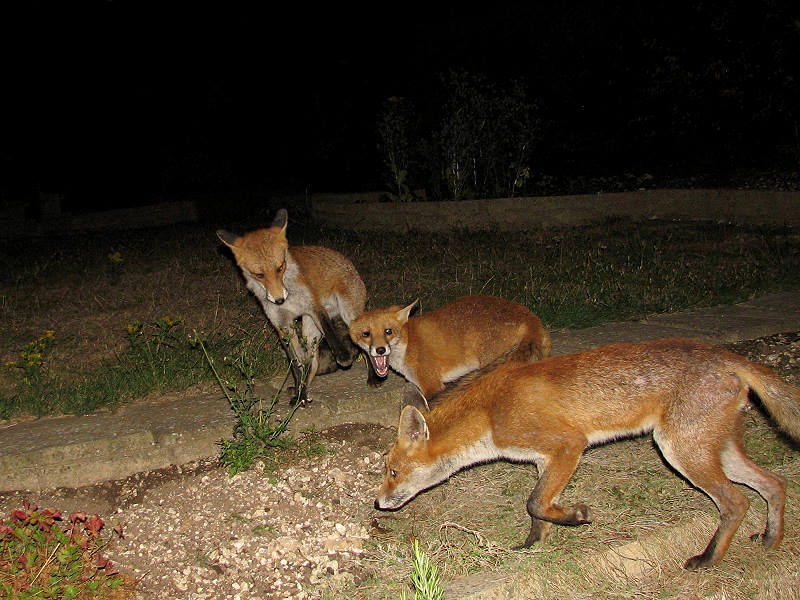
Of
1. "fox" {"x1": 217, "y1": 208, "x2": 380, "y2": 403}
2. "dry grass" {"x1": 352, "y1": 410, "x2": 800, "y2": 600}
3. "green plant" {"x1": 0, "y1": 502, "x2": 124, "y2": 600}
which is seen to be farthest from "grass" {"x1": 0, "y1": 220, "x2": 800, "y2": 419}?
"dry grass" {"x1": 352, "y1": 410, "x2": 800, "y2": 600}

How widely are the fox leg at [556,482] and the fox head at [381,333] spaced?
1878 mm

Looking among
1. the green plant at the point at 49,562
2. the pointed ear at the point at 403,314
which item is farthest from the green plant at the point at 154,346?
the green plant at the point at 49,562

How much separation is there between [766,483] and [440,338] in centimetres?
243

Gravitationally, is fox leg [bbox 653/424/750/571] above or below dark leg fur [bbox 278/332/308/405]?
above

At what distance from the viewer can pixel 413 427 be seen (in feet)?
12.0

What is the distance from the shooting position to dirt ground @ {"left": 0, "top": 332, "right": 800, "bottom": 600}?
3.23 meters

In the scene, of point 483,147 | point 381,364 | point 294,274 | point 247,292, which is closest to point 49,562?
point 381,364

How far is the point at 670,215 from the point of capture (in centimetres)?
1184

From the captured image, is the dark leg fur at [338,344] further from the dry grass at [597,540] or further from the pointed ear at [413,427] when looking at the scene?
the pointed ear at [413,427]

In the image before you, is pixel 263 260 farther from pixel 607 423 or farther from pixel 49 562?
pixel 607 423

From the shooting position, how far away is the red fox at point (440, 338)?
4.99 meters

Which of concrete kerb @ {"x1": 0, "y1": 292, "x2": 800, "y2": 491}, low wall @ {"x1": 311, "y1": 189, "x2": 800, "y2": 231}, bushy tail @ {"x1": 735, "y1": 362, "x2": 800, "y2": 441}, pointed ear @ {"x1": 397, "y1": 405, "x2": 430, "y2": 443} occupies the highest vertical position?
bushy tail @ {"x1": 735, "y1": 362, "x2": 800, "y2": 441}

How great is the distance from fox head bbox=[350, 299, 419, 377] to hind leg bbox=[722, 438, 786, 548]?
241 centimetres

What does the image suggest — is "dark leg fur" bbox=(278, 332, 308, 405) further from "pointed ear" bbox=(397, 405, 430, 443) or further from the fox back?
"pointed ear" bbox=(397, 405, 430, 443)
